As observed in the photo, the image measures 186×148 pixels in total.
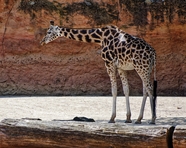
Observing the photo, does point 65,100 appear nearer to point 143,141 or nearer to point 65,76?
point 65,76

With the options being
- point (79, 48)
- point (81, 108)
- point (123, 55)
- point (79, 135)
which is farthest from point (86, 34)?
point (79, 135)

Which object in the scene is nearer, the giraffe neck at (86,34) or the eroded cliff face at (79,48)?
the giraffe neck at (86,34)

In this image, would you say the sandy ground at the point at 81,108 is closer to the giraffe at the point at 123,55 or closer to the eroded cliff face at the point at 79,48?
the giraffe at the point at 123,55

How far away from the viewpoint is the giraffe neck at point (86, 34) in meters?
11.0

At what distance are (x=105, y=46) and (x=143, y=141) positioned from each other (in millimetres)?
5103

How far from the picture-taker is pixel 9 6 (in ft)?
51.2

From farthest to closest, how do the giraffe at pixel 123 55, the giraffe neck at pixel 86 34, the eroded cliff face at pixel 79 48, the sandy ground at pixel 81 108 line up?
the eroded cliff face at pixel 79 48 < the sandy ground at pixel 81 108 < the giraffe neck at pixel 86 34 < the giraffe at pixel 123 55

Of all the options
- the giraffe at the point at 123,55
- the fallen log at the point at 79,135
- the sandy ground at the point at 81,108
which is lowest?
the sandy ground at the point at 81,108

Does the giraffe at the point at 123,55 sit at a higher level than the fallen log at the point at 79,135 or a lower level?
higher

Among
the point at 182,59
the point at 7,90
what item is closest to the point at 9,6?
the point at 7,90

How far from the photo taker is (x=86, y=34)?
11.1 m

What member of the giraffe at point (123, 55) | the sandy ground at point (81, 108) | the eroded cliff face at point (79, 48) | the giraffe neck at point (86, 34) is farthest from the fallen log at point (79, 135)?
the eroded cliff face at point (79, 48)

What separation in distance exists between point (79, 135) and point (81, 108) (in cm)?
652

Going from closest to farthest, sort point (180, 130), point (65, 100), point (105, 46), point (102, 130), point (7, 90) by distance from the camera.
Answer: point (180, 130) → point (102, 130) → point (105, 46) → point (65, 100) → point (7, 90)
